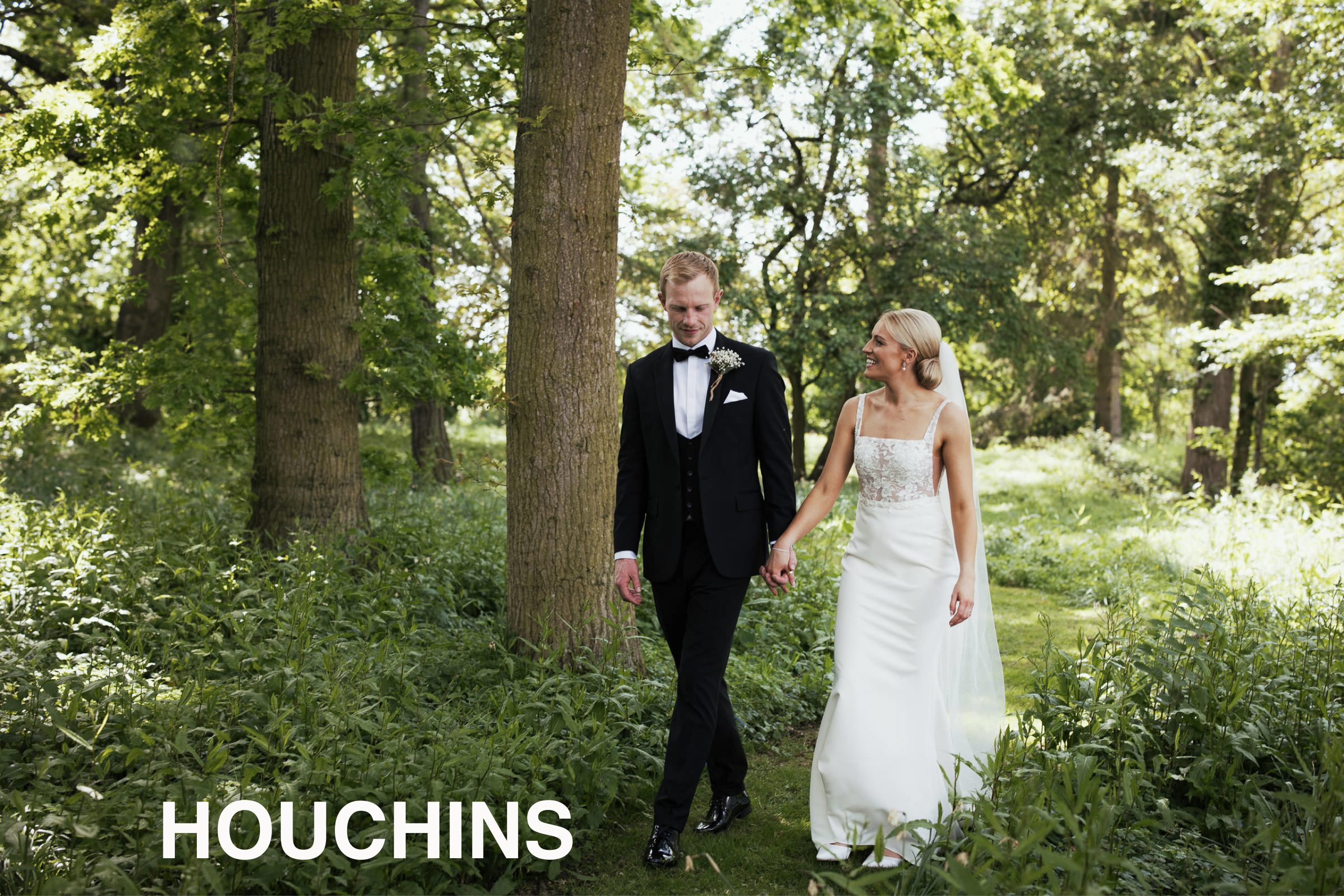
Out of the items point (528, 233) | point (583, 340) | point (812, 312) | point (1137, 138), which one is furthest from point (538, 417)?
point (1137, 138)

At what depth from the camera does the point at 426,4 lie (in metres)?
11.7

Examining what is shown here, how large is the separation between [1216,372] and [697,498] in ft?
48.0

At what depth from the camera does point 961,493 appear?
13.4ft

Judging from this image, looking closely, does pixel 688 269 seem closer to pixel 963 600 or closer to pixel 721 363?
pixel 721 363

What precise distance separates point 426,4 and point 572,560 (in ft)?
30.0

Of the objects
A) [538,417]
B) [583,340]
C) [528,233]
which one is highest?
[528,233]

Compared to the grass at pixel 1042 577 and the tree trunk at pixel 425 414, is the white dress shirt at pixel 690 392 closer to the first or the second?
the grass at pixel 1042 577

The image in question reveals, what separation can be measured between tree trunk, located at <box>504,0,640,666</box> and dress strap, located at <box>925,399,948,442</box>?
180 centimetres

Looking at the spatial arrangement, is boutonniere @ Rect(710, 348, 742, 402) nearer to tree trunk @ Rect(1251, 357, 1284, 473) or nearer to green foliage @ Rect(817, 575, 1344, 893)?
green foliage @ Rect(817, 575, 1344, 893)

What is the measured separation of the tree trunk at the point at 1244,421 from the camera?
16.9 metres

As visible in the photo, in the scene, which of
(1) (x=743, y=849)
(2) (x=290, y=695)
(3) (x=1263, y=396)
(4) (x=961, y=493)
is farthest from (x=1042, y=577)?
(3) (x=1263, y=396)

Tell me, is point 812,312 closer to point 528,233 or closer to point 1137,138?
point 1137,138

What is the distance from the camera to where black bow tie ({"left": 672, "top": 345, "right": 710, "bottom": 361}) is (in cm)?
403

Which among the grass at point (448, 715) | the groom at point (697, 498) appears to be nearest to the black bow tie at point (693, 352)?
the groom at point (697, 498)
